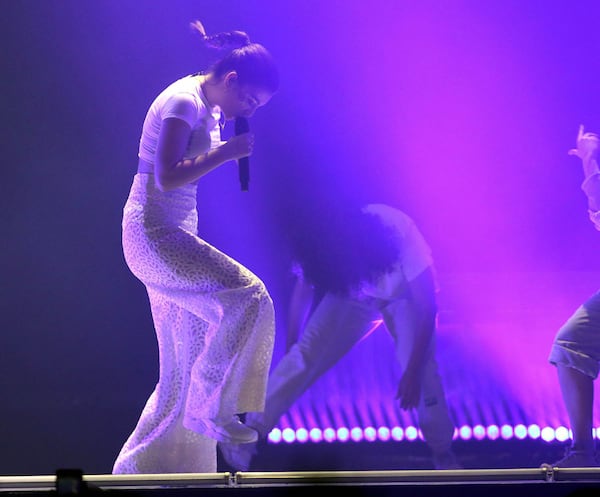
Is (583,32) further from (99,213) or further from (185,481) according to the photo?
(185,481)

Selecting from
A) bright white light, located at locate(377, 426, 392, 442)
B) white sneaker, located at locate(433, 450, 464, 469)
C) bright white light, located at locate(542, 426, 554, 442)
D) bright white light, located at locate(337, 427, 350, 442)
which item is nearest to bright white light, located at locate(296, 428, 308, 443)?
bright white light, located at locate(337, 427, 350, 442)

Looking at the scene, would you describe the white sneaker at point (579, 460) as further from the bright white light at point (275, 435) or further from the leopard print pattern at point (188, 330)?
the leopard print pattern at point (188, 330)

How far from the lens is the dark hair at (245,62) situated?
9.82 ft

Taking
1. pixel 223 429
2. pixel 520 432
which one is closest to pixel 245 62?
pixel 223 429

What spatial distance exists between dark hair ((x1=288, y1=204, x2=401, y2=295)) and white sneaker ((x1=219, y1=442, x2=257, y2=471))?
0.65m

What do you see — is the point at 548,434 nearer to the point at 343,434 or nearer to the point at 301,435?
the point at 343,434

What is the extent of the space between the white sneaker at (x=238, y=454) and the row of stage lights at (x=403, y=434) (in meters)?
0.10

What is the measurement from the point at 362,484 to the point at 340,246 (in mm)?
876

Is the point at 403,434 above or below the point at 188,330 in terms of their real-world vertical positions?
below

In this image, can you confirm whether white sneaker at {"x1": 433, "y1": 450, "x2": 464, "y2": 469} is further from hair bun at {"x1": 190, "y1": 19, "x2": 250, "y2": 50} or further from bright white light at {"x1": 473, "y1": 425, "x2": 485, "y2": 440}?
hair bun at {"x1": 190, "y1": 19, "x2": 250, "y2": 50}

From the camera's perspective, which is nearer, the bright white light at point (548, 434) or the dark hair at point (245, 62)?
the dark hair at point (245, 62)

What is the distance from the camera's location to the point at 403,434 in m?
3.27

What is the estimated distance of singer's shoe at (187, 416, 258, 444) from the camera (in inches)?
114

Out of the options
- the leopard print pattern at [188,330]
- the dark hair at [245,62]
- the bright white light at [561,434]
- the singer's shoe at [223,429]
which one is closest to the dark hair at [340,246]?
the leopard print pattern at [188,330]
